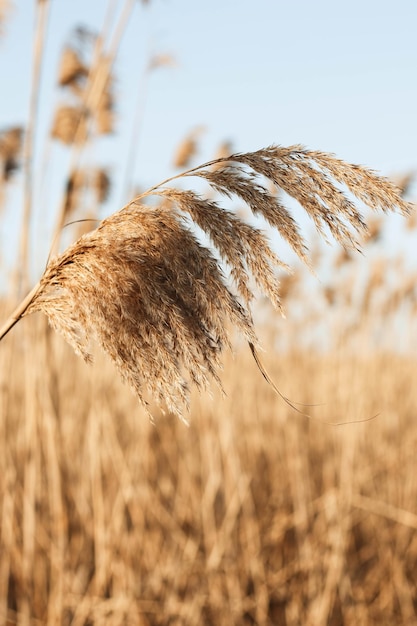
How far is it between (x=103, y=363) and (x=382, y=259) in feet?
6.36

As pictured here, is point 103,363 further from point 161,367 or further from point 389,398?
point 161,367

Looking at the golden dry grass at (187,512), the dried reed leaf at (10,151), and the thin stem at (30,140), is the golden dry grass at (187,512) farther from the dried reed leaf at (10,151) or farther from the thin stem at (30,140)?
the dried reed leaf at (10,151)

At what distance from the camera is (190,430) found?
3.89 metres

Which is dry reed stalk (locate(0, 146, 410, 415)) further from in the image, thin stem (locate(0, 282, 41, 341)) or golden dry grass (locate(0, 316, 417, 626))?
golden dry grass (locate(0, 316, 417, 626))

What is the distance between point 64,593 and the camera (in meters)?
2.49

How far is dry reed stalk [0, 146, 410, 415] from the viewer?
0.72m

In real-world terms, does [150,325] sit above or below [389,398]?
above

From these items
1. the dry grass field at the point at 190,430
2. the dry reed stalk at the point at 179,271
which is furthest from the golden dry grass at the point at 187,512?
the dry reed stalk at the point at 179,271

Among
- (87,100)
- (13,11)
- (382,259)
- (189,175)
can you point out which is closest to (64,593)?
(87,100)

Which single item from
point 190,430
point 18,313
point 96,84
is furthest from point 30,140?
point 190,430

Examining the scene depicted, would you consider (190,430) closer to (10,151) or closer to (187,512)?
(187,512)

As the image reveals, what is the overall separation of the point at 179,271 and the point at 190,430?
3235 mm

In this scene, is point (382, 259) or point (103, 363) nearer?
point (103, 363)

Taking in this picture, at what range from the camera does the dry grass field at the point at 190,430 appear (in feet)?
2.37
